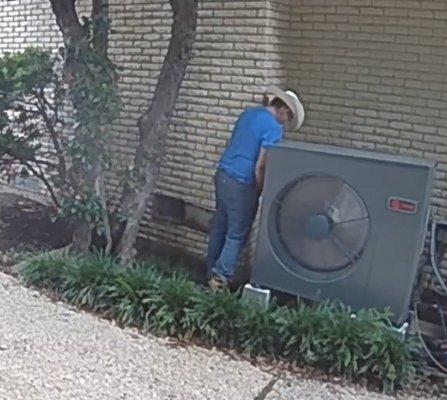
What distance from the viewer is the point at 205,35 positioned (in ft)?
19.7

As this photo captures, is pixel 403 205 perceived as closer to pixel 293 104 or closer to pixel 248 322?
pixel 248 322

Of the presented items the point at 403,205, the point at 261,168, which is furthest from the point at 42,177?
the point at 403,205

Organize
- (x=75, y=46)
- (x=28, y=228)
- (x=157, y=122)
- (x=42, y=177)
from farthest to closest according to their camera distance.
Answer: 1. (x=28, y=228)
2. (x=42, y=177)
3. (x=157, y=122)
4. (x=75, y=46)

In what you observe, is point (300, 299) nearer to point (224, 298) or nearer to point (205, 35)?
point (224, 298)

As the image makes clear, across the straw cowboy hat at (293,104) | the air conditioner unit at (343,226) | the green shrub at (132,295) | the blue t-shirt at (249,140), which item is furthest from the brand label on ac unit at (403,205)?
the green shrub at (132,295)

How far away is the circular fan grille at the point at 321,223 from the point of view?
4508mm

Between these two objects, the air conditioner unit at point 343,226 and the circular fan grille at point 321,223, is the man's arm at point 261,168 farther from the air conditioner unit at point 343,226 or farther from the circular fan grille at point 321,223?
the circular fan grille at point 321,223

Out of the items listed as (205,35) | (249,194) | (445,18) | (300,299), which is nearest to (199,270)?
(249,194)

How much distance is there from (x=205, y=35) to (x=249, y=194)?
1669 mm

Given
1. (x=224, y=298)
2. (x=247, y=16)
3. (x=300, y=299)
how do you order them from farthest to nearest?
1. (x=247, y=16)
2. (x=300, y=299)
3. (x=224, y=298)

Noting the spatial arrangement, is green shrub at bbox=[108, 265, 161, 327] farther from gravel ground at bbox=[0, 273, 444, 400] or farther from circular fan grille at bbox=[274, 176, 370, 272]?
circular fan grille at bbox=[274, 176, 370, 272]

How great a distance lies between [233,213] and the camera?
5254mm

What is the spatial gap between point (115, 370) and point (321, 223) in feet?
5.67

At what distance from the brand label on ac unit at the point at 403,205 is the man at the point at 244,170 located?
1.05 meters
